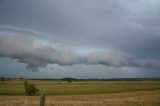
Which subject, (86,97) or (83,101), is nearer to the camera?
(83,101)

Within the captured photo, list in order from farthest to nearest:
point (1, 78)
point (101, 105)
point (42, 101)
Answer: point (1, 78) < point (101, 105) < point (42, 101)

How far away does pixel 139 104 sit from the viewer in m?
20.8

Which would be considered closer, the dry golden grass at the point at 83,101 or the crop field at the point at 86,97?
the dry golden grass at the point at 83,101

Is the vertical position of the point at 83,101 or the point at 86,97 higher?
the point at 83,101

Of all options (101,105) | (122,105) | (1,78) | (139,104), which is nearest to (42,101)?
(101,105)

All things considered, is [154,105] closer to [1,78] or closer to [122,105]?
[122,105]

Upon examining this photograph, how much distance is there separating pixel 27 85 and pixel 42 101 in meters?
61.1

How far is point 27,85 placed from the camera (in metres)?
71.6

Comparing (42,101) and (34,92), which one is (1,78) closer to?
(34,92)

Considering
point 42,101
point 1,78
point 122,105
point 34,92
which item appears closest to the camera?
point 42,101

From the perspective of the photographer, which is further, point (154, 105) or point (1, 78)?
point (1, 78)

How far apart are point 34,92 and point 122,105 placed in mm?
49303

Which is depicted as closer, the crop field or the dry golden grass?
the dry golden grass

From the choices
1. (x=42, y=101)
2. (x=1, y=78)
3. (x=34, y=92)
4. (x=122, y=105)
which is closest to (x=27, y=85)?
(x=34, y=92)
